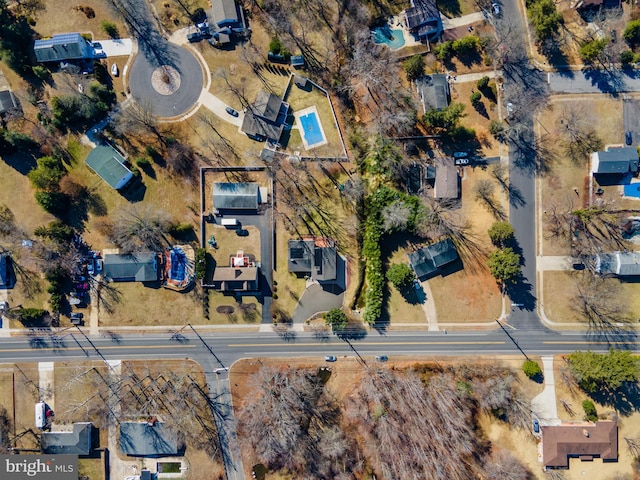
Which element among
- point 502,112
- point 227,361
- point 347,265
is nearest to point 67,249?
point 227,361

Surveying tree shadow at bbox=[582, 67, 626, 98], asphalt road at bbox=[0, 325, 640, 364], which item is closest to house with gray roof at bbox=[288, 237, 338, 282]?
asphalt road at bbox=[0, 325, 640, 364]

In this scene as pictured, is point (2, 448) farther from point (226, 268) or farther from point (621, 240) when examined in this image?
point (621, 240)

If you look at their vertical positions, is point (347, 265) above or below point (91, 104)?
below

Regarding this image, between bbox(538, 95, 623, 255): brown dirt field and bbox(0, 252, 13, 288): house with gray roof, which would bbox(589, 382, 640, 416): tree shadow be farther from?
bbox(0, 252, 13, 288): house with gray roof

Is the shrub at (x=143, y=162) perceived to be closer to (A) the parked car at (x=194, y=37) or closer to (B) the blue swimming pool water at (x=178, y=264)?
(B) the blue swimming pool water at (x=178, y=264)

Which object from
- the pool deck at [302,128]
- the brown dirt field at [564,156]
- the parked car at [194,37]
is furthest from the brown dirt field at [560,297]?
the parked car at [194,37]

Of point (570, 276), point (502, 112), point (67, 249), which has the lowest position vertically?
point (570, 276)
